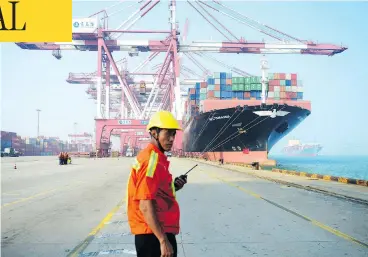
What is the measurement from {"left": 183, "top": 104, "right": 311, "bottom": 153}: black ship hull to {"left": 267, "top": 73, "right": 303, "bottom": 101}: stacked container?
4279 millimetres

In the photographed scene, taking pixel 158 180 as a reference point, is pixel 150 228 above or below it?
below

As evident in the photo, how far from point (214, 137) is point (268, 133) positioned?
24.2 ft

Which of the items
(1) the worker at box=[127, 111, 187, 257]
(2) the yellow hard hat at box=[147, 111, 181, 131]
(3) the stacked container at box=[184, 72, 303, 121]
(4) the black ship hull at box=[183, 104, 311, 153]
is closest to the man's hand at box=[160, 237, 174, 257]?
(1) the worker at box=[127, 111, 187, 257]

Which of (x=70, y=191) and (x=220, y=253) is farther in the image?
(x=70, y=191)

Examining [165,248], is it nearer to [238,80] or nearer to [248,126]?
[248,126]

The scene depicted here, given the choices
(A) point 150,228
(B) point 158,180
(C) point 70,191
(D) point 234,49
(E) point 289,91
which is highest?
(D) point 234,49

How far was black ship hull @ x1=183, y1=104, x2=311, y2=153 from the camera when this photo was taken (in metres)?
42.0

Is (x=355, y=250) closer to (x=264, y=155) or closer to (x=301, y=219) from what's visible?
(x=301, y=219)

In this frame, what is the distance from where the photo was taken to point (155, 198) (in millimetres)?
2734

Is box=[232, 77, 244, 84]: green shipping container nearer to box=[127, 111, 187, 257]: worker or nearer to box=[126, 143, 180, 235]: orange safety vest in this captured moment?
box=[127, 111, 187, 257]: worker

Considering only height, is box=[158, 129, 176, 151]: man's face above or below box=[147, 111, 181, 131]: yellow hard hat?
below

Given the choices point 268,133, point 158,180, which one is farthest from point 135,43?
point 158,180

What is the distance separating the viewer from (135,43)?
1975 inches

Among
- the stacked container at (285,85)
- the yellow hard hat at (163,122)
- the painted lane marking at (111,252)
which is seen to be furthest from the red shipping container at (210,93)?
the yellow hard hat at (163,122)
